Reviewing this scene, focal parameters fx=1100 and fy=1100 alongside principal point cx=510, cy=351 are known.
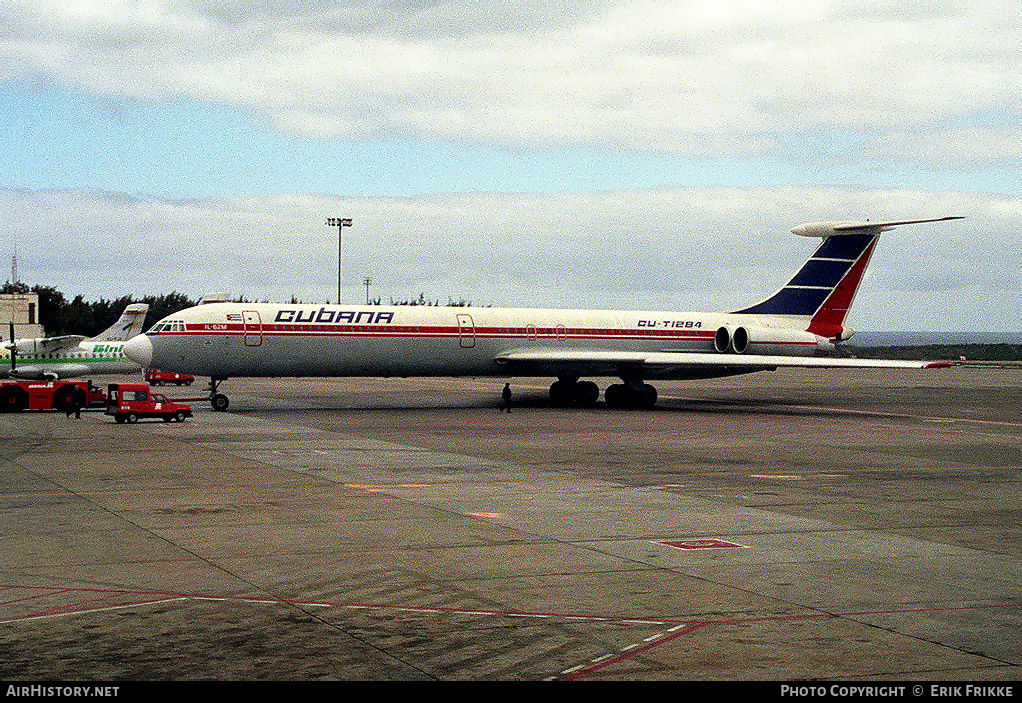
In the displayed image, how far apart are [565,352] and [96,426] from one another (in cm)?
2077

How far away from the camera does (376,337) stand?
4572 centimetres

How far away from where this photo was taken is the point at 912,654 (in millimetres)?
10352

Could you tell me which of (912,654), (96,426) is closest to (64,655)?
(912,654)

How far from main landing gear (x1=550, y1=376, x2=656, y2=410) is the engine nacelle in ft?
17.2

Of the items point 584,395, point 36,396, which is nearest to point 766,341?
point 584,395

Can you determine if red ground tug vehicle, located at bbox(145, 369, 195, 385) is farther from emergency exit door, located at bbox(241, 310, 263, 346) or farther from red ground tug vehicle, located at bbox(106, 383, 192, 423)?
red ground tug vehicle, located at bbox(106, 383, 192, 423)

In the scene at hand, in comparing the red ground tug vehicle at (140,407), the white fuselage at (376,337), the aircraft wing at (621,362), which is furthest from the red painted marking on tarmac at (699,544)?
the aircraft wing at (621,362)

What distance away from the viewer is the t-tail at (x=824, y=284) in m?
55.2

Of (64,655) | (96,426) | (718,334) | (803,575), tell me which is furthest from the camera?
(718,334)

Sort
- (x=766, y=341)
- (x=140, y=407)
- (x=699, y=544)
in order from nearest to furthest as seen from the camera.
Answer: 1. (x=699, y=544)
2. (x=140, y=407)
3. (x=766, y=341)

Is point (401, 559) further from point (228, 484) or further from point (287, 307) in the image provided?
point (287, 307)

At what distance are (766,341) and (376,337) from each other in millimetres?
19753

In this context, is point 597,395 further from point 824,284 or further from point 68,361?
point 68,361

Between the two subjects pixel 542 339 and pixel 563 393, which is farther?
pixel 563 393
